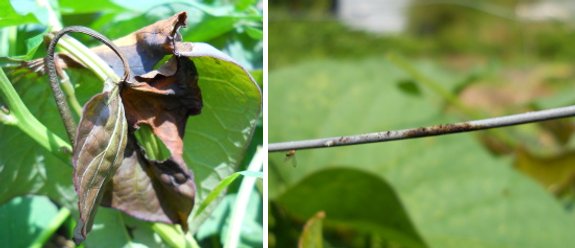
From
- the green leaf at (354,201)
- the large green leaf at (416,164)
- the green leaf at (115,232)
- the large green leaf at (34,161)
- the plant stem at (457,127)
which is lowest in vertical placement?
the large green leaf at (416,164)

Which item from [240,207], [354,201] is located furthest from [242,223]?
[354,201]

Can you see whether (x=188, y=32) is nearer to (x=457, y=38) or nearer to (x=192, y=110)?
(x=192, y=110)

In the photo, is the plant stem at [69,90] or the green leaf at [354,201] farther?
the green leaf at [354,201]

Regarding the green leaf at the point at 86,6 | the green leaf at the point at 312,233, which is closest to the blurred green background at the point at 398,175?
the green leaf at the point at 312,233

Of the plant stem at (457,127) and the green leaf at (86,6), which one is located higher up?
the plant stem at (457,127)

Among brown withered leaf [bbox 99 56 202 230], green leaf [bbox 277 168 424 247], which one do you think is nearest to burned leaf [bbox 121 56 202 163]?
brown withered leaf [bbox 99 56 202 230]

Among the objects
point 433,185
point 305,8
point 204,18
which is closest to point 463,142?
point 433,185

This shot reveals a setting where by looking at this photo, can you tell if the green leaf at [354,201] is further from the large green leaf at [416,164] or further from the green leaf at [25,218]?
the green leaf at [25,218]

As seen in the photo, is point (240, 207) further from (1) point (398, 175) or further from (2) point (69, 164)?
(1) point (398, 175)
